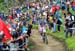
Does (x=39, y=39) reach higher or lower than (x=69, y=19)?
lower

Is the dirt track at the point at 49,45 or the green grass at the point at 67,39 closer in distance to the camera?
the green grass at the point at 67,39

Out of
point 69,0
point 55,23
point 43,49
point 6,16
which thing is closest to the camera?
point 43,49

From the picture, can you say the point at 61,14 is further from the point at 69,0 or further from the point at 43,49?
the point at 43,49

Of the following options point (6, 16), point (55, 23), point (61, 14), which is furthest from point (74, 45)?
point (6, 16)

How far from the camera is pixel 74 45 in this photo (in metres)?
22.5

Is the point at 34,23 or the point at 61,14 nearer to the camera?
the point at 61,14

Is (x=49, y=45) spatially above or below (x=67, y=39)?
below

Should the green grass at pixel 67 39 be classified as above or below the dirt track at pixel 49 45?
above

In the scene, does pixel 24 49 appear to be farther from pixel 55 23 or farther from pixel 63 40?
pixel 55 23

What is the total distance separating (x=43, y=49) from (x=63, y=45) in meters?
1.57

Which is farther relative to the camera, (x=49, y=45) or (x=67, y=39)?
(x=49, y=45)

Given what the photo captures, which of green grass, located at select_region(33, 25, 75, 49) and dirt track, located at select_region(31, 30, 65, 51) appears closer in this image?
green grass, located at select_region(33, 25, 75, 49)

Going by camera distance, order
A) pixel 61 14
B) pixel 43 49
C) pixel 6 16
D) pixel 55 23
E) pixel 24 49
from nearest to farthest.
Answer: pixel 24 49, pixel 43 49, pixel 55 23, pixel 61 14, pixel 6 16

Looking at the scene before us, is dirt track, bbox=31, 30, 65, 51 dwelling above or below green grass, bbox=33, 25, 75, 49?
below
